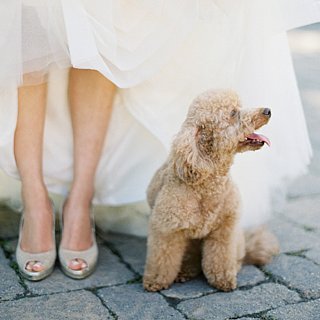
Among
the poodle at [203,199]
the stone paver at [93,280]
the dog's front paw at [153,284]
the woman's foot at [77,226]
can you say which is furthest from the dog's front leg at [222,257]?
the woman's foot at [77,226]

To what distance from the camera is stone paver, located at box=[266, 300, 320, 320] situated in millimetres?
1857

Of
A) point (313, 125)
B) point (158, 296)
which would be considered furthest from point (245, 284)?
point (313, 125)

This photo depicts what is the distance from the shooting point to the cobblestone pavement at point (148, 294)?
188cm

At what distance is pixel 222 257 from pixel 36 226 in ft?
1.84

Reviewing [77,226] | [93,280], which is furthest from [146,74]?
[93,280]

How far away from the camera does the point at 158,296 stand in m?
1.97

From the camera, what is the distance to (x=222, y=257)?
1.98m

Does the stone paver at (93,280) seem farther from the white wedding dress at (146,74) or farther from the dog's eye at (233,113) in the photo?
the dog's eye at (233,113)

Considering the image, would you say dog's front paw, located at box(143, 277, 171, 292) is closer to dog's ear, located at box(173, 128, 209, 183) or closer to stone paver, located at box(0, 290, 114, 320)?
stone paver, located at box(0, 290, 114, 320)

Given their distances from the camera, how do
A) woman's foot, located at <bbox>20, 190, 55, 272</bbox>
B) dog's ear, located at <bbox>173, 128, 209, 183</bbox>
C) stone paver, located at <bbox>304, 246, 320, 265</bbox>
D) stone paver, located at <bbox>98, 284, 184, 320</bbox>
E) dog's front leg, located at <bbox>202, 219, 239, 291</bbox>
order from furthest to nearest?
stone paver, located at <bbox>304, 246, 320, 265</bbox> < woman's foot, located at <bbox>20, 190, 55, 272</bbox> < dog's front leg, located at <bbox>202, 219, 239, 291</bbox> < stone paver, located at <bbox>98, 284, 184, 320</bbox> < dog's ear, located at <bbox>173, 128, 209, 183</bbox>

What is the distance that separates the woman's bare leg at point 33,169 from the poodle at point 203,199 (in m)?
0.33

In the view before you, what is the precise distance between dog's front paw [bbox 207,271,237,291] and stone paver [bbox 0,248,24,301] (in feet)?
1.77

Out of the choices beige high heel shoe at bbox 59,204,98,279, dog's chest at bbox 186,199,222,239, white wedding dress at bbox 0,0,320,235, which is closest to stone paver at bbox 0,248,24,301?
beige high heel shoe at bbox 59,204,98,279

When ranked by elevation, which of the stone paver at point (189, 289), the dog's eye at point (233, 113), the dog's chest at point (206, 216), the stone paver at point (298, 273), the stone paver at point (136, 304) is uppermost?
the dog's eye at point (233, 113)
